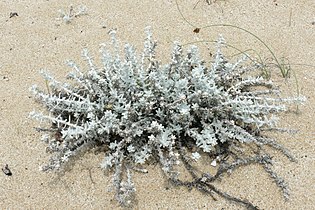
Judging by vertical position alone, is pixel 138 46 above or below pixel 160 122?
above

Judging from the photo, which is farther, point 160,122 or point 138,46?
point 138,46

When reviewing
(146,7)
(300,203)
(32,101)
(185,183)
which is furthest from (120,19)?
(300,203)

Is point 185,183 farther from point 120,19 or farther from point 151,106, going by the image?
point 120,19
